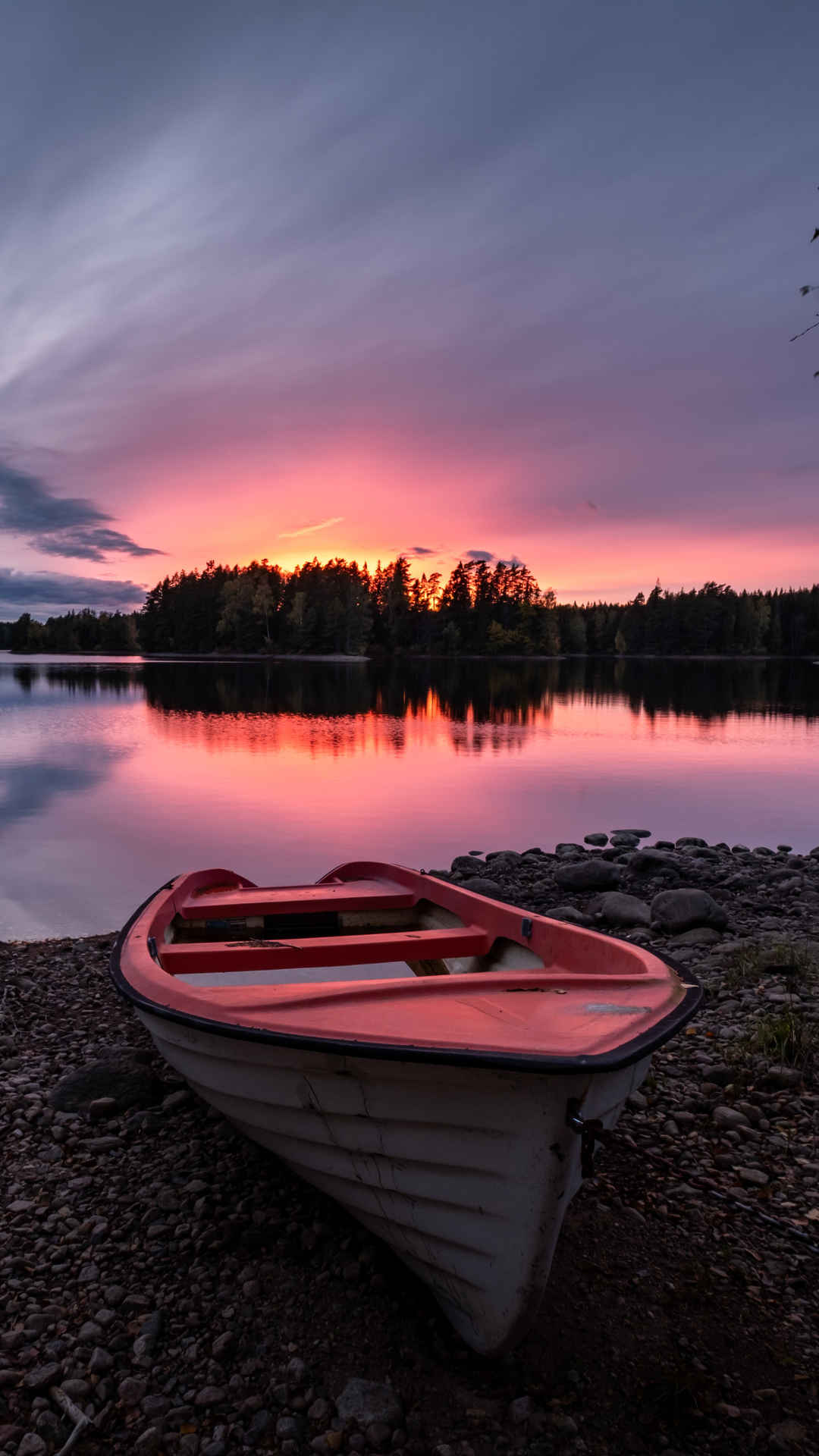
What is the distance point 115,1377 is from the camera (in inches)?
114

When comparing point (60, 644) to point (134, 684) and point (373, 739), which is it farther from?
point (373, 739)

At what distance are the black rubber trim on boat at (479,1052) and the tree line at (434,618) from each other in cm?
12009

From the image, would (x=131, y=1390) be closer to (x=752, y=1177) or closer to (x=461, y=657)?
(x=752, y=1177)

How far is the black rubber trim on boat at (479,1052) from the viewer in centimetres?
247

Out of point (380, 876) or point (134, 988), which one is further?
point (380, 876)

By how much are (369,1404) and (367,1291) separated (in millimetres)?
534

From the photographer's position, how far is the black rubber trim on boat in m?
2.47

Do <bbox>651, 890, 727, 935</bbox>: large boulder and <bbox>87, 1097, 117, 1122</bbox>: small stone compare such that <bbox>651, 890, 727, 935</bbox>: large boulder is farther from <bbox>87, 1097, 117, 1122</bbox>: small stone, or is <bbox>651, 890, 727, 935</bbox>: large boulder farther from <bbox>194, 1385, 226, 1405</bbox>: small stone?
<bbox>194, 1385, 226, 1405</bbox>: small stone

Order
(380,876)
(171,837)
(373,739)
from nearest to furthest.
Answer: (380,876), (171,837), (373,739)

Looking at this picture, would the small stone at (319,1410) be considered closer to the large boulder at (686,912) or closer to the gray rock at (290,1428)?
the gray rock at (290,1428)

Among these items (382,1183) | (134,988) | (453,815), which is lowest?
(453,815)

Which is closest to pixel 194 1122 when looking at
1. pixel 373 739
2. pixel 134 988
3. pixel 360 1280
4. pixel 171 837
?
pixel 134 988

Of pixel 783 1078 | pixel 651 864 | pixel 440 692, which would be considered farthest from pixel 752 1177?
pixel 440 692

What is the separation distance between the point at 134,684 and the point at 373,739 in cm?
3822
